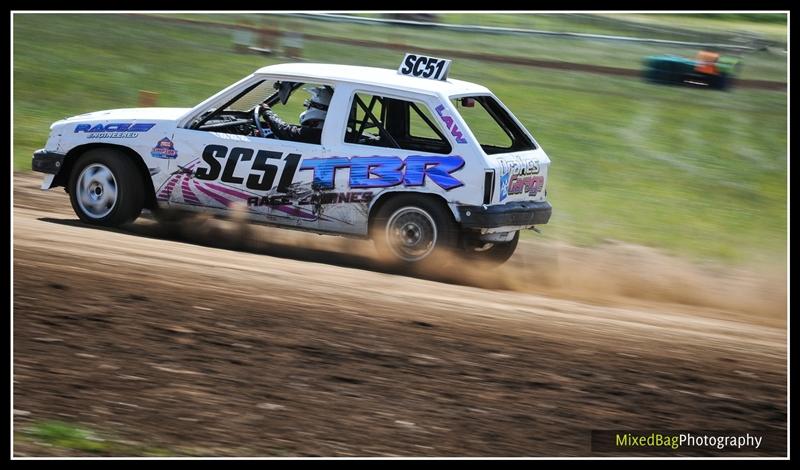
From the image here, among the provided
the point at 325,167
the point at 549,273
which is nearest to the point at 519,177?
the point at 549,273

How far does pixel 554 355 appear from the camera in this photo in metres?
6.95

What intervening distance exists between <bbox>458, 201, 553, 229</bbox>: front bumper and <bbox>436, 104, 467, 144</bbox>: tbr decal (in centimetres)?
57

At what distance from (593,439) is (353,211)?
11.7ft

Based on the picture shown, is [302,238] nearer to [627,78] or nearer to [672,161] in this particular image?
[672,161]

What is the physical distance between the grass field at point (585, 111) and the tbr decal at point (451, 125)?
3.88 metres

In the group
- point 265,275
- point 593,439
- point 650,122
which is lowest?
point 593,439

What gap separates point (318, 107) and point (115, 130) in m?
1.86

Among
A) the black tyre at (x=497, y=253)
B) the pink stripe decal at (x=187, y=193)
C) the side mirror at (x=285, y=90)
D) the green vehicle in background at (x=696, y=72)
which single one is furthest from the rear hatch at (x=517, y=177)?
the green vehicle in background at (x=696, y=72)

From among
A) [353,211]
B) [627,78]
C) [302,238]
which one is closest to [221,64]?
[627,78]

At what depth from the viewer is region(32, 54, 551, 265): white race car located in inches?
340

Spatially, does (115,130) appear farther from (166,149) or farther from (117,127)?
(166,149)

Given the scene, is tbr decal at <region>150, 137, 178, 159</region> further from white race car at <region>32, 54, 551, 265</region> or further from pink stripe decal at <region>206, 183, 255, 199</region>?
pink stripe decal at <region>206, 183, 255, 199</region>

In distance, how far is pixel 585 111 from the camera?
1891 centimetres

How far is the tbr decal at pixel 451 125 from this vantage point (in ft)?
28.2
